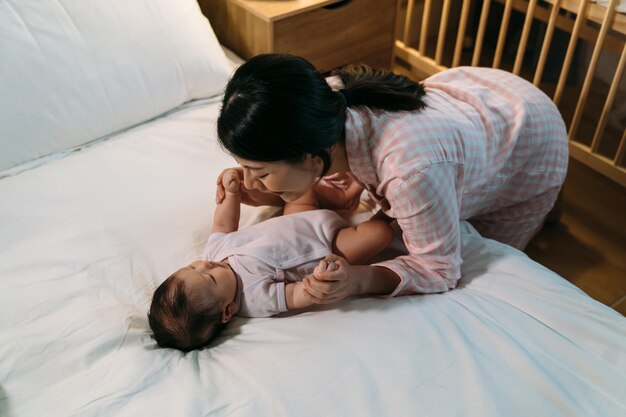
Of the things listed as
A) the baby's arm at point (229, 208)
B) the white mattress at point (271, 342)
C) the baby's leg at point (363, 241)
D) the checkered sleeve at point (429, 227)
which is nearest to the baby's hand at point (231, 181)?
the baby's arm at point (229, 208)

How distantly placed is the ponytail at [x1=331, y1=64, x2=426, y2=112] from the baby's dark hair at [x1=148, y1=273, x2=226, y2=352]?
18.5 inches

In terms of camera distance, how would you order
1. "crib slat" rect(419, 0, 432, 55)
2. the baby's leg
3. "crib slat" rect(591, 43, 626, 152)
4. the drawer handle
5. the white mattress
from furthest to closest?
1. "crib slat" rect(419, 0, 432, 55)
2. the drawer handle
3. "crib slat" rect(591, 43, 626, 152)
4. the baby's leg
5. the white mattress

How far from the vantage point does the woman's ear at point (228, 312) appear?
1.05 metres

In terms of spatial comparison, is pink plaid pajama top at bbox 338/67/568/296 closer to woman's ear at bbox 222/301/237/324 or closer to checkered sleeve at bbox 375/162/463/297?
checkered sleeve at bbox 375/162/463/297

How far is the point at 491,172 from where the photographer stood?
121 cm

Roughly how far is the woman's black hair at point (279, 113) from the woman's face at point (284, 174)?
2cm

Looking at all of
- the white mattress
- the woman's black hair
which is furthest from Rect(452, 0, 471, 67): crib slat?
the woman's black hair

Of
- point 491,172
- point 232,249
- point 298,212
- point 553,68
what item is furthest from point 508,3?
point 232,249

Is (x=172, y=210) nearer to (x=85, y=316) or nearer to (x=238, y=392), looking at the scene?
(x=85, y=316)

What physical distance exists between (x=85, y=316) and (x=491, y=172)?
34.7 inches

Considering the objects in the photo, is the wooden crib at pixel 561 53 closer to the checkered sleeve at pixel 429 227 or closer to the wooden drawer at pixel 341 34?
the wooden drawer at pixel 341 34

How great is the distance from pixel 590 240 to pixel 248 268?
3.64 feet

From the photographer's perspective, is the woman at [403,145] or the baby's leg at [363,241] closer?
the woman at [403,145]

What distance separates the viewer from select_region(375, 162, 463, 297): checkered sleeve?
1.01m
